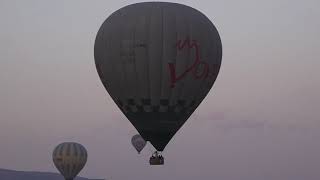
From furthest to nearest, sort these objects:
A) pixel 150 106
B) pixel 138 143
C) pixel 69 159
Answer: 1. pixel 138 143
2. pixel 69 159
3. pixel 150 106

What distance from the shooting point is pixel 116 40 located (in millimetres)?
40438

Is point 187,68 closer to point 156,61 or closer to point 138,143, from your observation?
point 156,61

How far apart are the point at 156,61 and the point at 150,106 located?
273cm

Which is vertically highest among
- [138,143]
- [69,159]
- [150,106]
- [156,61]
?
[156,61]

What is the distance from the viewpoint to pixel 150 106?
132ft

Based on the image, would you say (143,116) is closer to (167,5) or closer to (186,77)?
(186,77)

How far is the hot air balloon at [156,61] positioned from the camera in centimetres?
4006

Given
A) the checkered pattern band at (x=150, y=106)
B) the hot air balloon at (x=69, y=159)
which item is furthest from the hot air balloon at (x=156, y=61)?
the hot air balloon at (x=69, y=159)

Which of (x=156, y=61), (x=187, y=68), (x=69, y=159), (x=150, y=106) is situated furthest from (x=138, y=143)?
(x=156, y=61)

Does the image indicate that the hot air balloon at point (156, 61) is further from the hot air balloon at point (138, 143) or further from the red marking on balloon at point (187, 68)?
the hot air balloon at point (138, 143)

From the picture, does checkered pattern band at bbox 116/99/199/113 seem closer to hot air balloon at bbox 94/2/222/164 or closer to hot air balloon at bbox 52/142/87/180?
hot air balloon at bbox 94/2/222/164

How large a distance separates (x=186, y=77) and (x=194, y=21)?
348 cm

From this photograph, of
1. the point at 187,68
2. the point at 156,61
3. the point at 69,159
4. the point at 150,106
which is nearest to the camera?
A: the point at 156,61

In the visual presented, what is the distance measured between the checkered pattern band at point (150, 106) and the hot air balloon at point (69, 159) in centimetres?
3871
